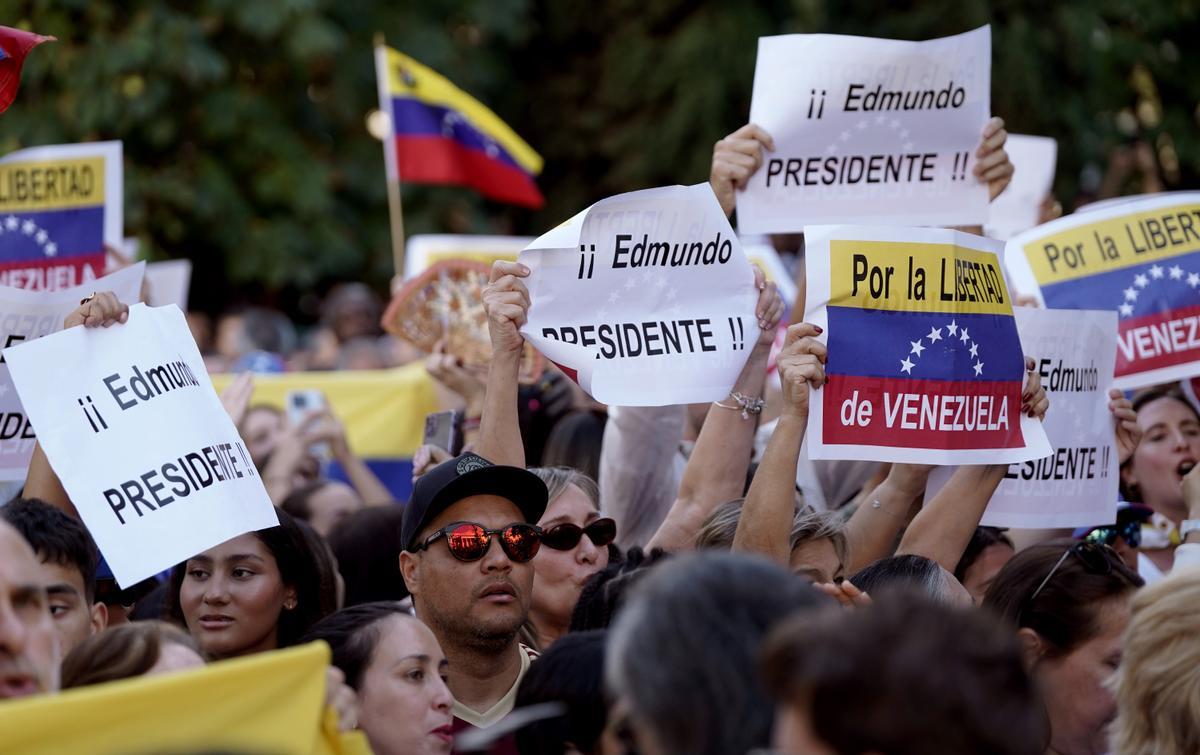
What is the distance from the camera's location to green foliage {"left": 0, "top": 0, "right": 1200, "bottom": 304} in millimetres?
15219

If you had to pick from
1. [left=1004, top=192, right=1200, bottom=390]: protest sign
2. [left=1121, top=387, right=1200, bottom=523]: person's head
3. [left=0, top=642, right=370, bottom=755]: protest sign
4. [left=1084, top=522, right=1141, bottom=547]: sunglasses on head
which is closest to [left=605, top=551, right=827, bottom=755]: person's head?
[left=0, top=642, right=370, bottom=755]: protest sign

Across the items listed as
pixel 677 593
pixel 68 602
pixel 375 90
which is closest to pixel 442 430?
pixel 68 602

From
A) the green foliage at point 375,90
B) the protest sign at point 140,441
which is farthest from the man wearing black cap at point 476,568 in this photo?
the green foliage at point 375,90

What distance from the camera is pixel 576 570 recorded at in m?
5.28

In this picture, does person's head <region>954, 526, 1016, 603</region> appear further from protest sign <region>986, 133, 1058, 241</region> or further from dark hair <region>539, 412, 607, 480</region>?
protest sign <region>986, 133, 1058, 241</region>

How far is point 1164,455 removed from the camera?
252 inches

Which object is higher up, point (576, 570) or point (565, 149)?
point (565, 149)

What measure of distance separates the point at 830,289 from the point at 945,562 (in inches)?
36.8

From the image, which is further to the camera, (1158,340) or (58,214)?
(58,214)

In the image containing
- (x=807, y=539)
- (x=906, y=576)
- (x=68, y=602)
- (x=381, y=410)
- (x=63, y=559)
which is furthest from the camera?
(x=381, y=410)

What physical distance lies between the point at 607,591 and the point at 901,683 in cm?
212

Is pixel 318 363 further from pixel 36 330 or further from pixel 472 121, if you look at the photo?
pixel 36 330

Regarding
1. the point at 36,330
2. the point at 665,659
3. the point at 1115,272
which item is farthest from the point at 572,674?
the point at 1115,272

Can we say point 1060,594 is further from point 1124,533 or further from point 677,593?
point 677,593
